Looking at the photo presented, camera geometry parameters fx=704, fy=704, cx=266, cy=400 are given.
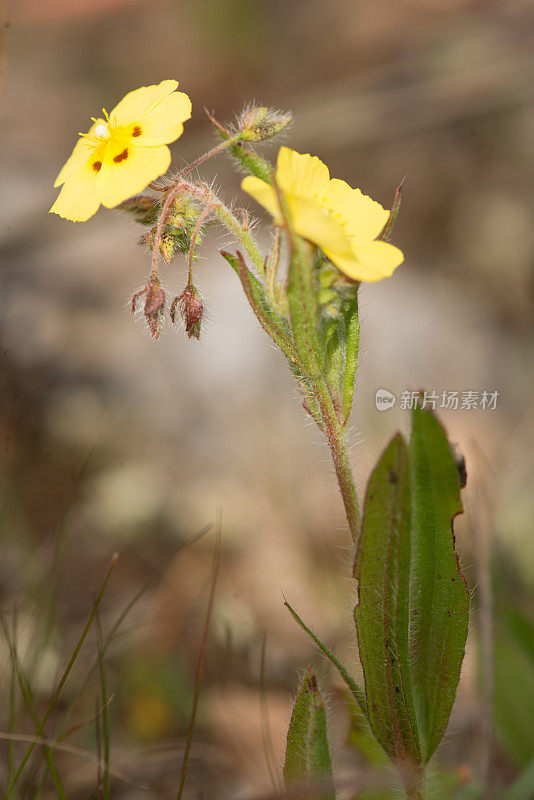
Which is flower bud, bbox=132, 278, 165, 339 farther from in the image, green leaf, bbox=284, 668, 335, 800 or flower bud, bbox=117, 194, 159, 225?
green leaf, bbox=284, 668, 335, 800

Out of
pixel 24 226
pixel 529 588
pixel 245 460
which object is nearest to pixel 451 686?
pixel 529 588

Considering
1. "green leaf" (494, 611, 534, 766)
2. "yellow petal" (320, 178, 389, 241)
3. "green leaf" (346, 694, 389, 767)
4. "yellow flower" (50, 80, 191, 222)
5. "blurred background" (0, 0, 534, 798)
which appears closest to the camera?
"yellow flower" (50, 80, 191, 222)

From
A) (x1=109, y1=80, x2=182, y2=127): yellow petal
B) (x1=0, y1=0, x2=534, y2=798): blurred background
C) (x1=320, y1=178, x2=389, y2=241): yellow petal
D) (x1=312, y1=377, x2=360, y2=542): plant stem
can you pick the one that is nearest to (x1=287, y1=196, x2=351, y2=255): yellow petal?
(x1=320, y1=178, x2=389, y2=241): yellow petal

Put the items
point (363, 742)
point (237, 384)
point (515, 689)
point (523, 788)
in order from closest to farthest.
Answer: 1. point (523, 788)
2. point (363, 742)
3. point (515, 689)
4. point (237, 384)

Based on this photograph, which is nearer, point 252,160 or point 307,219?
point 307,219

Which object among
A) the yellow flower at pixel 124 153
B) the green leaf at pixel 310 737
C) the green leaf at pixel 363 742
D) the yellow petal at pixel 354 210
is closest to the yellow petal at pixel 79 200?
the yellow flower at pixel 124 153

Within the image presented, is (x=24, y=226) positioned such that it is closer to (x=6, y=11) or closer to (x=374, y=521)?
(x=6, y=11)

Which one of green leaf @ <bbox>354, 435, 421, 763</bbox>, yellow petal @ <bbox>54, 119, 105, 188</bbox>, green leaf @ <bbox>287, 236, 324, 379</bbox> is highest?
yellow petal @ <bbox>54, 119, 105, 188</bbox>

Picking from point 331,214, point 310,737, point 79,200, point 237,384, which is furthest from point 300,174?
point 237,384

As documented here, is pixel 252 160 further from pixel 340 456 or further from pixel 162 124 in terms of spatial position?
pixel 340 456
